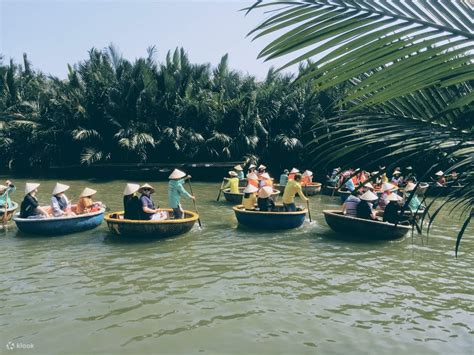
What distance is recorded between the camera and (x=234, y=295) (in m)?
7.29

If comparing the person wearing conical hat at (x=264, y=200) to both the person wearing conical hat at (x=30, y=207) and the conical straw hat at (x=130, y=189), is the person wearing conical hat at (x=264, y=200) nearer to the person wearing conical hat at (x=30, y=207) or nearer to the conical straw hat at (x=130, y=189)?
the conical straw hat at (x=130, y=189)

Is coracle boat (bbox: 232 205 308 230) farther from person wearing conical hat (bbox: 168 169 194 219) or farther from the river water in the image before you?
person wearing conical hat (bbox: 168 169 194 219)

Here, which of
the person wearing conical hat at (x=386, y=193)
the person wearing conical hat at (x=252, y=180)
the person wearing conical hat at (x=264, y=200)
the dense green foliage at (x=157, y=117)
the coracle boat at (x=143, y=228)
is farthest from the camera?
the dense green foliage at (x=157, y=117)

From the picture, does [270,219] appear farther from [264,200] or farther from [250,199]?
[250,199]

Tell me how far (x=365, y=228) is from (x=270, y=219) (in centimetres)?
238

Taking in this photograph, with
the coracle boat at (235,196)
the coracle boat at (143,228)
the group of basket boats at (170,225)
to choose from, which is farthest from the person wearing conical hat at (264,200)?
the coracle boat at (235,196)

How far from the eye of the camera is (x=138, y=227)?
10.5 meters

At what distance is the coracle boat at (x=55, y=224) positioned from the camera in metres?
10.7

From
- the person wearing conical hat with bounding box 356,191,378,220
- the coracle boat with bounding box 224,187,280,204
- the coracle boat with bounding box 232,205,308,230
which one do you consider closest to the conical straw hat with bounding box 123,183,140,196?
the coracle boat with bounding box 232,205,308,230

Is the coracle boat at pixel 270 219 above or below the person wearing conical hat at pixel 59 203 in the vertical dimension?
below

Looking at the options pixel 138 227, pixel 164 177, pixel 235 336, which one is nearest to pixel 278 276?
pixel 235 336

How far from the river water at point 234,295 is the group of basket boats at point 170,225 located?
10.4 inches

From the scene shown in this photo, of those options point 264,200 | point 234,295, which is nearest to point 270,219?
point 264,200

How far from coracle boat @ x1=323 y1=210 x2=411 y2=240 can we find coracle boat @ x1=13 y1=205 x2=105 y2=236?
20.0 feet
